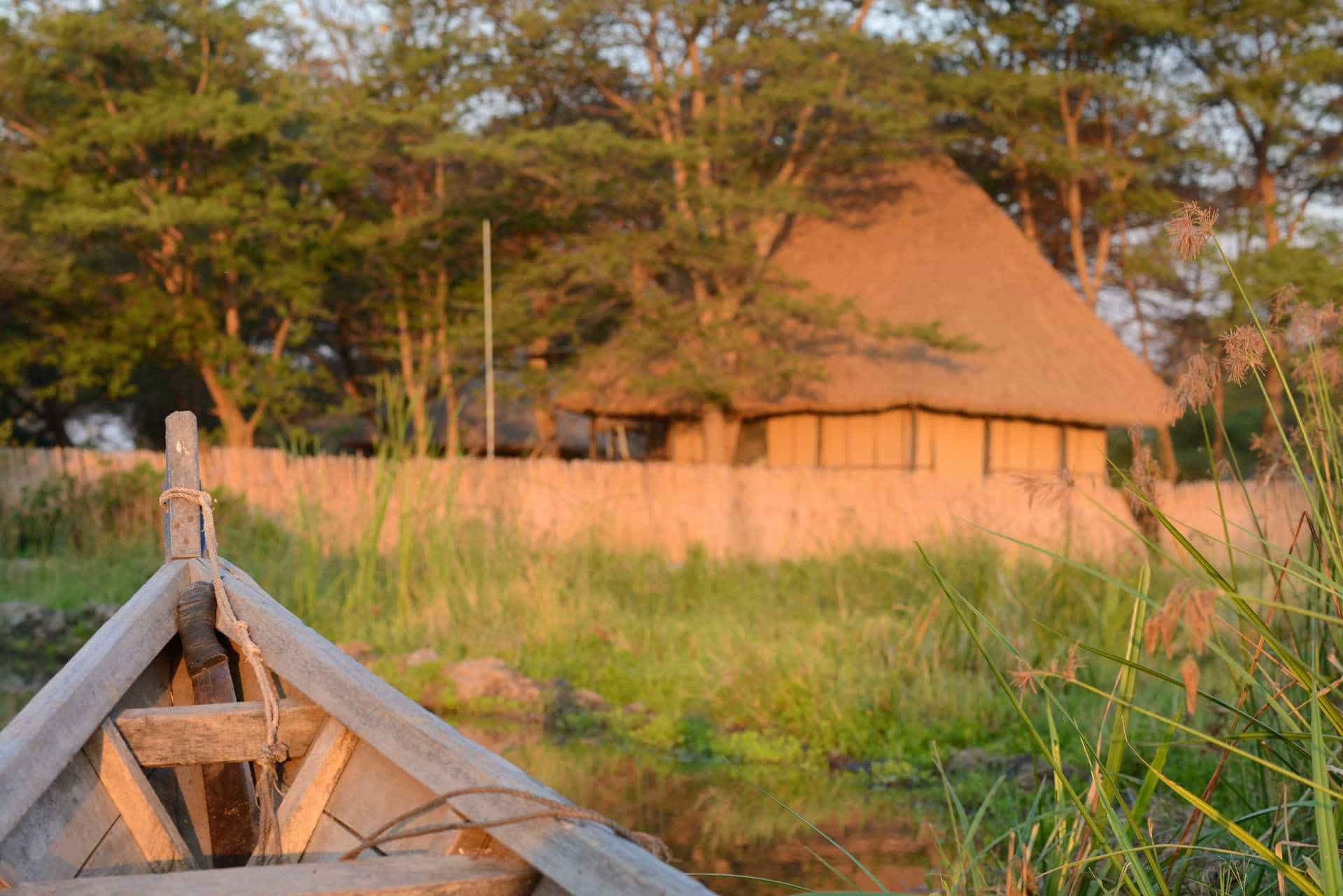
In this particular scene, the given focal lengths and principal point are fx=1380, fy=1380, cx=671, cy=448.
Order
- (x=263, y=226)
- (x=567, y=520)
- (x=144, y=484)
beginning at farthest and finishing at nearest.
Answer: (x=263, y=226), (x=567, y=520), (x=144, y=484)

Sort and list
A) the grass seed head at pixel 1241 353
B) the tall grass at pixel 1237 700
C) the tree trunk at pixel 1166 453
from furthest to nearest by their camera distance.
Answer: the tree trunk at pixel 1166 453, the grass seed head at pixel 1241 353, the tall grass at pixel 1237 700

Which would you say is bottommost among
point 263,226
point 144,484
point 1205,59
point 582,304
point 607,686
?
point 607,686

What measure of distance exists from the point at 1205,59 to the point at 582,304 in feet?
28.5

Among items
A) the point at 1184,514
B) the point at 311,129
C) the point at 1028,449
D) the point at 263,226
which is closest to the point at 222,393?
the point at 263,226

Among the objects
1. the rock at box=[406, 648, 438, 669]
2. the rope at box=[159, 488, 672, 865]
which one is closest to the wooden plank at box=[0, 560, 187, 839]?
the rope at box=[159, 488, 672, 865]

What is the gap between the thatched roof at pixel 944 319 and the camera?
14594 millimetres

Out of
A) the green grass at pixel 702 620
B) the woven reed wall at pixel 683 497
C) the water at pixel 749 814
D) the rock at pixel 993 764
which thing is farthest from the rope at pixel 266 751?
the woven reed wall at pixel 683 497

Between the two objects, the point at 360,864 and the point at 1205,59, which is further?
the point at 1205,59

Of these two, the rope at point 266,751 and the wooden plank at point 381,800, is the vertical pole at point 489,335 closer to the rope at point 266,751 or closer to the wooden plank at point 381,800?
the rope at point 266,751

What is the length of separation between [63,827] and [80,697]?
0.78ft

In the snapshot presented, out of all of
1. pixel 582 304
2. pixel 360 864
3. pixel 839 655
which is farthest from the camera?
pixel 582 304

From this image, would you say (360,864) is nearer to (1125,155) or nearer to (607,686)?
(607,686)

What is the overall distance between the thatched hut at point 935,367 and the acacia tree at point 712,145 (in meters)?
0.66

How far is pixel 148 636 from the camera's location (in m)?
2.97
